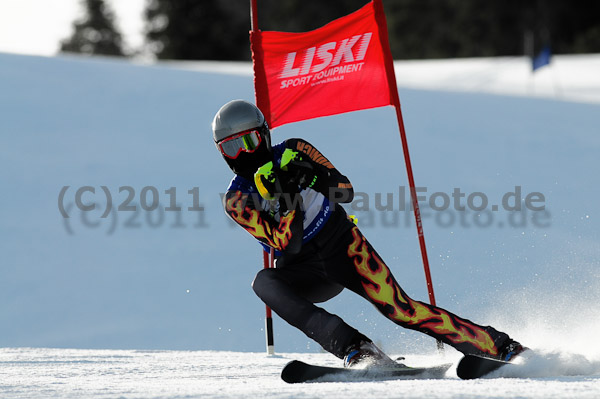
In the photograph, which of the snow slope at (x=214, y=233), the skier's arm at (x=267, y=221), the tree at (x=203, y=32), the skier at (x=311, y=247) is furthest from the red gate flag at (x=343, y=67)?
the tree at (x=203, y=32)

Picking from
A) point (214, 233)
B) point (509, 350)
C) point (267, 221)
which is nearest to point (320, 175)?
point (267, 221)

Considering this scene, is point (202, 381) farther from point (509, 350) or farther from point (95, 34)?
point (95, 34)

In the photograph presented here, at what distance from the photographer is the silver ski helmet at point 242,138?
4266 millimetres

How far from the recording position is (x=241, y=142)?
4262 mm

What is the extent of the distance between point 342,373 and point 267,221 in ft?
2.69

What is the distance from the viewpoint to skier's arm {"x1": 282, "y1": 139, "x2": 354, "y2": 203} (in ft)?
13.7

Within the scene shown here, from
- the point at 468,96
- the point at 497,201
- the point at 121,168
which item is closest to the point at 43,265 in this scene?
the point at 121,168

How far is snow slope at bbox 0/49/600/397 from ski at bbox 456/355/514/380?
7.7 inches

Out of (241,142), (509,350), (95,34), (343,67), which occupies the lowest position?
(509,350)

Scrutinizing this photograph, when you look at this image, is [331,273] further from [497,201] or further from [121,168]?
[121,168]

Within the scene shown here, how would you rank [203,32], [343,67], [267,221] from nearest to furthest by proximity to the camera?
[267,221] → [343,67] → [203,32]

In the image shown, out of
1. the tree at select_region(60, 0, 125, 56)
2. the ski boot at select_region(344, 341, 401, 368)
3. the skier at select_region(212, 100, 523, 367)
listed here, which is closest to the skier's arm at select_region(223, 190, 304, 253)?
the skier at select_region(212, 100, 523, 367)

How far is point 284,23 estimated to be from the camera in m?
35.6

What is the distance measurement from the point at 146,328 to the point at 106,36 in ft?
151
